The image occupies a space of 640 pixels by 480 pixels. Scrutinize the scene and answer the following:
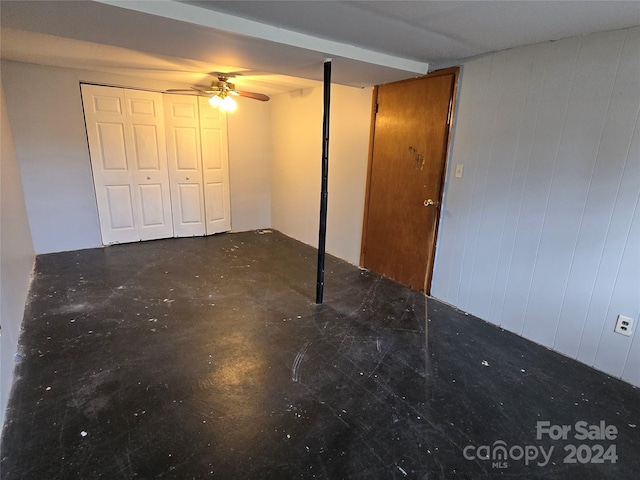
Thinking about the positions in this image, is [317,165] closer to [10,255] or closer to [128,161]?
[128,161]

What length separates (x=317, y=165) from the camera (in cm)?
453

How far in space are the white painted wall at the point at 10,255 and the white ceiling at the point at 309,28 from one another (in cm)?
101

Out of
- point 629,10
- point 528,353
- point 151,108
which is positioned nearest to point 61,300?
point 151,108

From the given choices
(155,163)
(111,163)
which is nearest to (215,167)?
(155,163)

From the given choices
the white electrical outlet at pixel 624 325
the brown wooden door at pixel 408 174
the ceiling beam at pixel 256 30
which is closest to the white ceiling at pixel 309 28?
the ceiling beam at pixel 256 30

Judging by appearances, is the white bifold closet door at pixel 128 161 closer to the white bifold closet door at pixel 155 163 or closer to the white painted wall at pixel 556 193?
the white bifold closet door at pixel 155 163

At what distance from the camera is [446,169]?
119 inches

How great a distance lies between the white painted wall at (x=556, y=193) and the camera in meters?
2.08

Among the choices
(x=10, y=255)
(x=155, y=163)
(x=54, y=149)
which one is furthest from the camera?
(x=155, y=163)

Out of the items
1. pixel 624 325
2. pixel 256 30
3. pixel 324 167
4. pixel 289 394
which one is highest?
pixel 256 30

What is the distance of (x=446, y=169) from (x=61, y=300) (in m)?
3.57

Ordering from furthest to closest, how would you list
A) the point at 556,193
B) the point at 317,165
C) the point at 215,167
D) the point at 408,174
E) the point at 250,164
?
the point at 250,164
the point at 215,167
the point at 317,165
the point at 408,174
the point at 556,193

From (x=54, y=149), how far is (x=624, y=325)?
5.58 meters

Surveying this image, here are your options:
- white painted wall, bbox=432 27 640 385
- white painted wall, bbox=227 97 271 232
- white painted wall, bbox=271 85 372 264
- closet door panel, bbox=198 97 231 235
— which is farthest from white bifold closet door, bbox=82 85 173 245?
white painted wall, bbox=432 27 640 385
